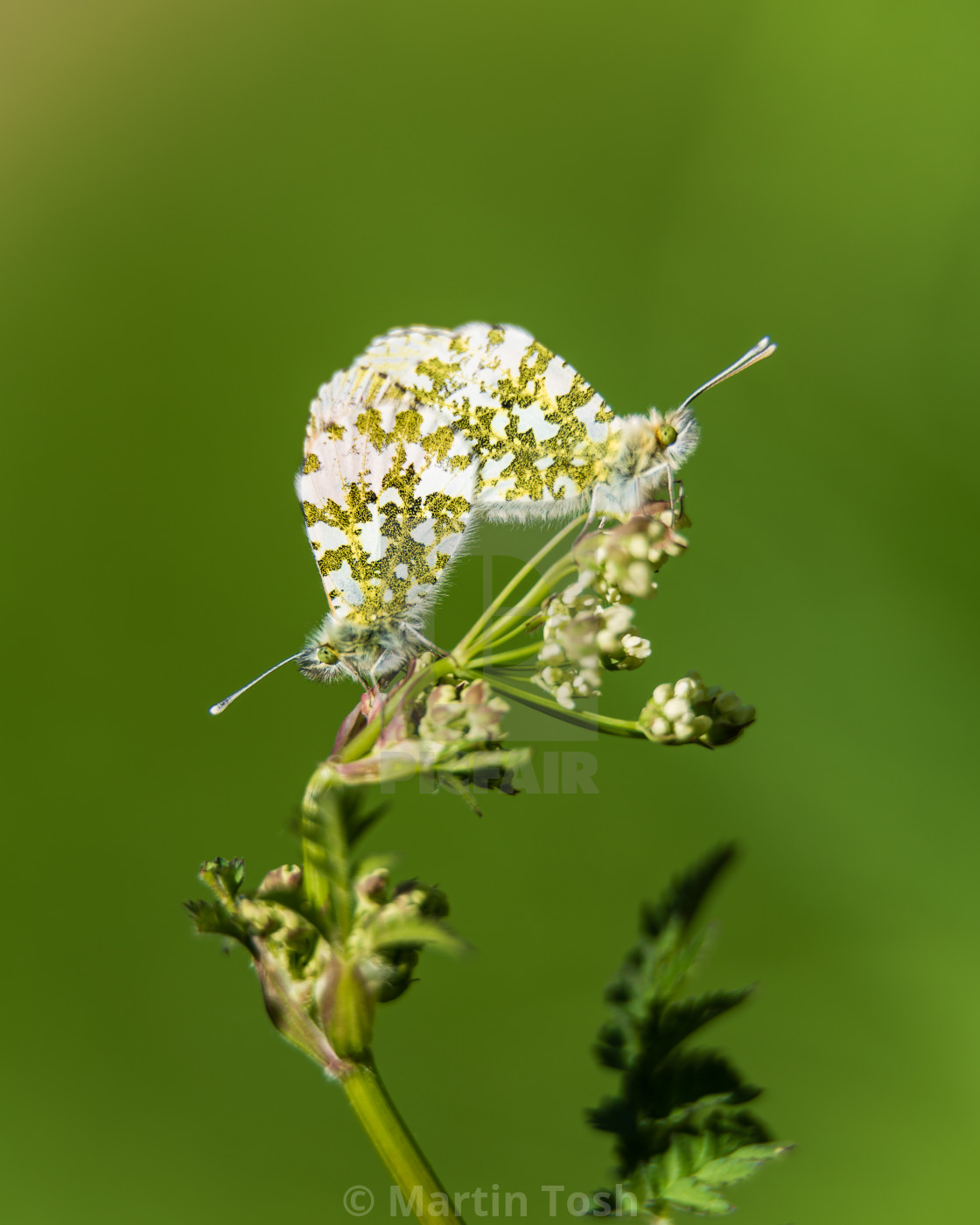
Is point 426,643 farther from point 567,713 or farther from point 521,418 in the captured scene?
point 521,418

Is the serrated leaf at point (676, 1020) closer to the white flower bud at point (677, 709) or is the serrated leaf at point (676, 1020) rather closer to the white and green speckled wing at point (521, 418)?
the white flower bud at point (677, 709)

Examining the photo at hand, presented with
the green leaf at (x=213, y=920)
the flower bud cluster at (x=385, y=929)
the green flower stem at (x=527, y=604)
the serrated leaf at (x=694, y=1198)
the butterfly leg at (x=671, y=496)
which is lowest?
the serrated leaf at (x=694, y=1198)

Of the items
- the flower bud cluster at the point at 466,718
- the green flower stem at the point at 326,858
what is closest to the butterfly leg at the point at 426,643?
the flower bud cluster at the point at 466,718

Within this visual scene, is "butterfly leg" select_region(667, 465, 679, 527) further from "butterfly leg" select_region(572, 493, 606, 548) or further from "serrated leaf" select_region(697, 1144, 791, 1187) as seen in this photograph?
"serrated leaf" select_region(697, 1144, 791, 1187)

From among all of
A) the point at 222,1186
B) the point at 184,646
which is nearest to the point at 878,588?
the point at 184,646

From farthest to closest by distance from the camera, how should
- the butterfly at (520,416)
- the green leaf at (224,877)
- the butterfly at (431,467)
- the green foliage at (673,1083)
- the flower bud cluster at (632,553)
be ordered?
1. the butterfly at (520,416)
2. the butterfly at (431,467)
3. the flower bud cluster at (632,553)
4. the green leaf at (224,877)
5. the green foliage at (673,1083)

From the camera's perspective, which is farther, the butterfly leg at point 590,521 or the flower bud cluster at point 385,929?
the butterfly leg at point 590,521

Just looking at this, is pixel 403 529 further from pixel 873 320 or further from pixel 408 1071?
pixel 873 320
